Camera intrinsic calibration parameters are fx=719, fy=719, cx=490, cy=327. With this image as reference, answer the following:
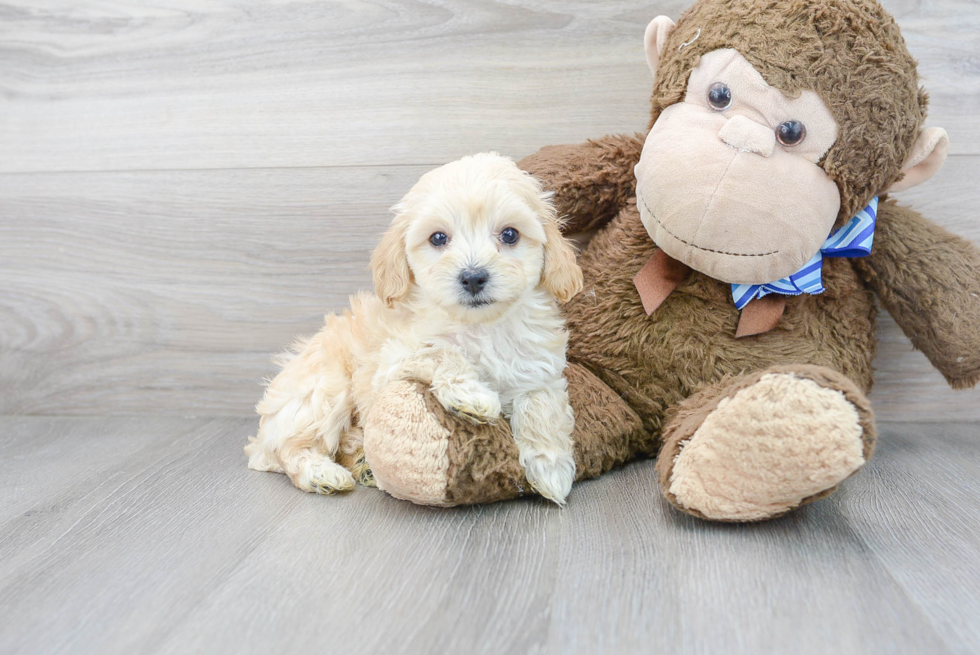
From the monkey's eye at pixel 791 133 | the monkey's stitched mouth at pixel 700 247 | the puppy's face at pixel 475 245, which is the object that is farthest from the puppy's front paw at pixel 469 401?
the monkey's eye at pixel 791 133

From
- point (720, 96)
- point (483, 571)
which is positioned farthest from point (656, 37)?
point (483, 571)

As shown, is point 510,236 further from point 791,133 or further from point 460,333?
point 791,133

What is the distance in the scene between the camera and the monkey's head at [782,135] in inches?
43.1

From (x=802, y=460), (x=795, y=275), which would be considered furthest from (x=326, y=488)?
(x=795, y=275)

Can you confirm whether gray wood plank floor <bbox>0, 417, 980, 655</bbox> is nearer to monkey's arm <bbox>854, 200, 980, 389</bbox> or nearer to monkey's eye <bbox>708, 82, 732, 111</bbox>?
monkey's arm <bbox>854, 200, 980, 389</bbox>

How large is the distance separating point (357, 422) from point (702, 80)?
2.76 feet

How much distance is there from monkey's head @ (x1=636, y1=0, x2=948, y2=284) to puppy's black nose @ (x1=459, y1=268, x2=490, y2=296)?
0.32 meters

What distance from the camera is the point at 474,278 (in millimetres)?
1061

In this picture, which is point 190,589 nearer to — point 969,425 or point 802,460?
point 802,460

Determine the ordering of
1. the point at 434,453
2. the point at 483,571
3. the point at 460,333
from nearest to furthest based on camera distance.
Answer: the point at 483,571 < the point at 434,453 < the point at 460,333

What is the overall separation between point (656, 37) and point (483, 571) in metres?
0.97

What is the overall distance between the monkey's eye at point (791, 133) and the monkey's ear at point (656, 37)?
28 cm

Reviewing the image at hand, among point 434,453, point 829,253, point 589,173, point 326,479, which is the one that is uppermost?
point 589,173

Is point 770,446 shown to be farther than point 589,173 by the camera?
No
